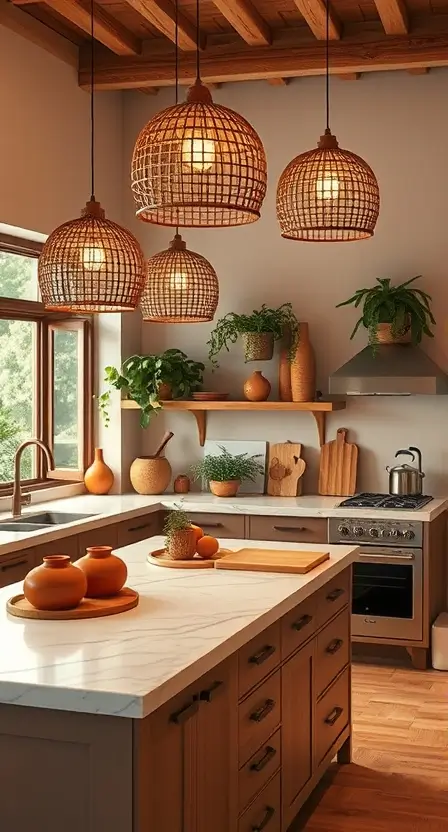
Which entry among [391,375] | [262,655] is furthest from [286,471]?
[262,655]

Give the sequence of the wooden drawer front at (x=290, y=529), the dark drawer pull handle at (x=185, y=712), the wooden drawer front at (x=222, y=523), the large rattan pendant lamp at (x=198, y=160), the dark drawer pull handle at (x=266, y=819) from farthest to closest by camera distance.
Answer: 1. the wooden drawer front at (x=222, y=523)
2. the wooden drawer front at (x=290, y=529)
3. the dark drawer pull handle at (x=266, y=819)
4. the large rattan pendant lamp at (x=198, y=160)
5. the dark drawer pull handle at (x=185, y=712)

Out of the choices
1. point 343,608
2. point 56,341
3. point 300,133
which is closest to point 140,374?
point 56,341

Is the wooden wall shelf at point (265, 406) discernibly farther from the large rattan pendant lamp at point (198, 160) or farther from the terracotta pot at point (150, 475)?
the large rattan pendant lamp at point (198, 160)

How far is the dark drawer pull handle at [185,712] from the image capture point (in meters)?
2.53

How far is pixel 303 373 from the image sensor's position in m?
6.42

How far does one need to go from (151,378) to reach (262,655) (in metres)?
3.60

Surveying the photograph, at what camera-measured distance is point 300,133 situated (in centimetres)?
661

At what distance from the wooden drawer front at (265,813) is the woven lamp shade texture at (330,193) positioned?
5.89 ft

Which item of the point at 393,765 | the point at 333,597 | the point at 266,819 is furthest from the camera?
the point at 393,765

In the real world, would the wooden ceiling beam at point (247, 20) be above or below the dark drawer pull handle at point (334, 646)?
above

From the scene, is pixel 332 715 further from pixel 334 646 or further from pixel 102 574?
pixel 102 574

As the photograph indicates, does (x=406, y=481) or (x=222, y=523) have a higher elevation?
(x=406, y=481)

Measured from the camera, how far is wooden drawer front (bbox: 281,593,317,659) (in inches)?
135

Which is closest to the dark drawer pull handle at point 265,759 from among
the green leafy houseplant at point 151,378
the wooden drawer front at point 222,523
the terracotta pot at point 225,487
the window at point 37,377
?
the wooden drawer front at point 222,523
